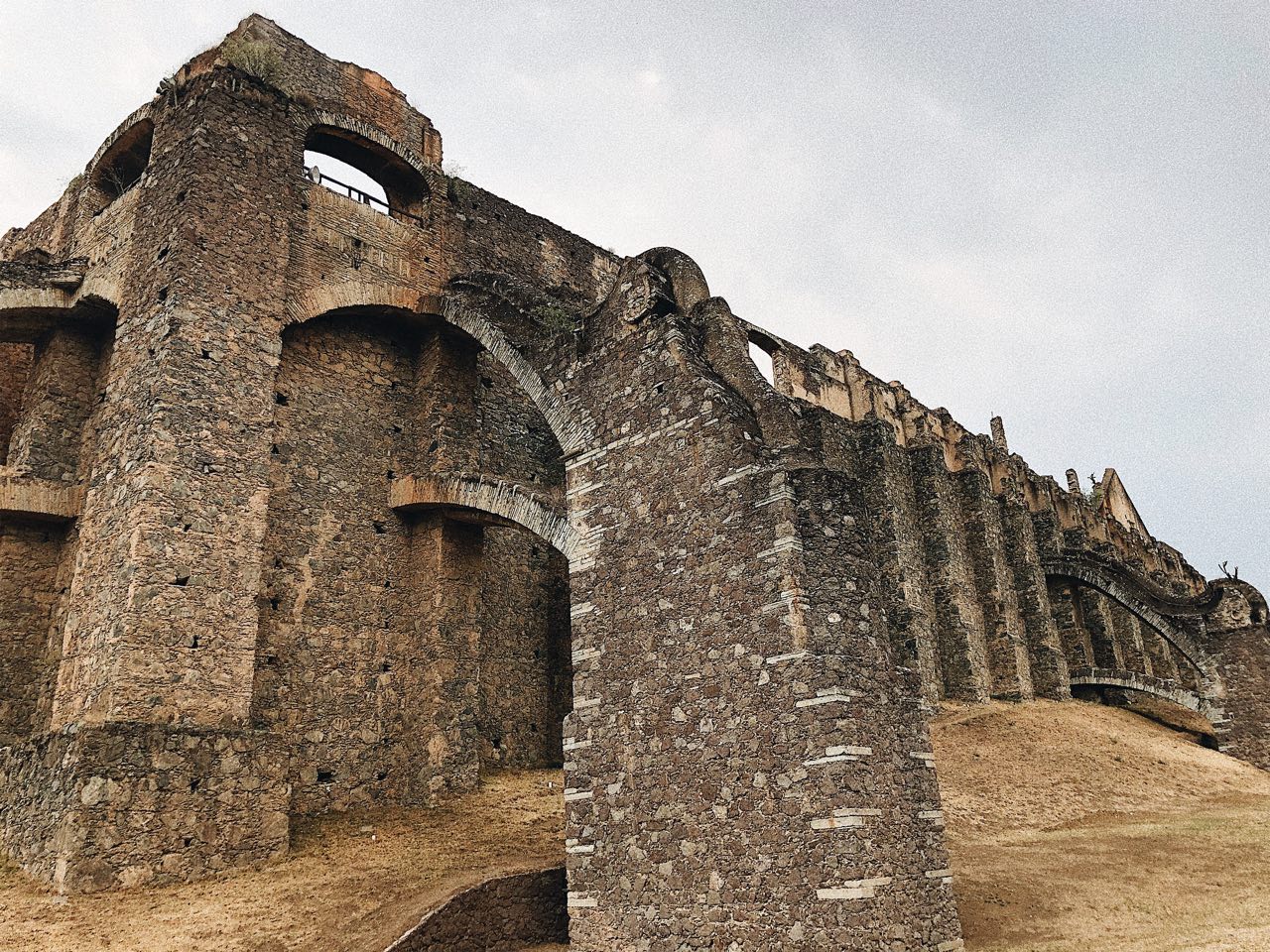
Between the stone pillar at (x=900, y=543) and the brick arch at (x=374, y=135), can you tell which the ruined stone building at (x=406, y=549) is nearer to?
the brick arch at (x=374, y=135)

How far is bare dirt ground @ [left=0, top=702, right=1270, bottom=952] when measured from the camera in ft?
25.9

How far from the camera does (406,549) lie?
1293 centimetres

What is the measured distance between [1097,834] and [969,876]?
3.73 m

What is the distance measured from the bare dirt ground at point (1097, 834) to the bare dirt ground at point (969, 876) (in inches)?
1.4

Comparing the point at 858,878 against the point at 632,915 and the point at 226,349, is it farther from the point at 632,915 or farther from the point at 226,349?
the point at 226,349

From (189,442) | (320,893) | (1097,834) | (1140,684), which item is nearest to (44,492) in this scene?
(189,442)

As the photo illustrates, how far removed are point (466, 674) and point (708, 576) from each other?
5.02 m

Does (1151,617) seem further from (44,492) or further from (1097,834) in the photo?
(44,492)

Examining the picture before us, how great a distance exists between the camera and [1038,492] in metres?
31.8

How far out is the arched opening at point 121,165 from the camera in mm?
13672

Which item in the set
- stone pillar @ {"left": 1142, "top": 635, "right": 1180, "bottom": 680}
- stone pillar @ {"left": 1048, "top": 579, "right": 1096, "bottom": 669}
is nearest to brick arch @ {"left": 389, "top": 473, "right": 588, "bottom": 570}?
stone pillar @ {"left": 1048, "top": 579, "right": 1096, "bottom": 669}

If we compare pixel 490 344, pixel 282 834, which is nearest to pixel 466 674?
pixel 282 834

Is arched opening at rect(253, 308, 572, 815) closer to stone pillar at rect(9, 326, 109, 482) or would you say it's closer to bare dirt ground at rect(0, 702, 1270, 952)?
bare dirt ground at rect(0, 702, 1270, 952)

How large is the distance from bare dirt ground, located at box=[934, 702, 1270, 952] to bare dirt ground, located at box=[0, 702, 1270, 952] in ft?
0.12
